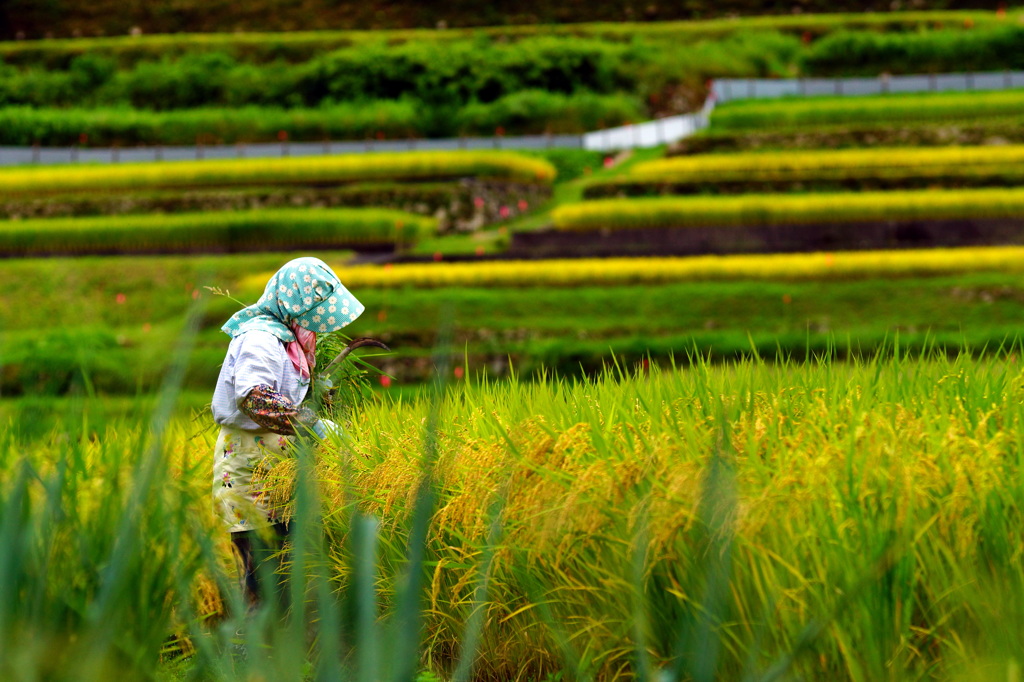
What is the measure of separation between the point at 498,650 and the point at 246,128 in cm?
1953

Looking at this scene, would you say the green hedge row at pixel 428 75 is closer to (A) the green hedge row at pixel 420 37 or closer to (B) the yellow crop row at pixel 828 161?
(A) the green hedge row at pixel 420 37

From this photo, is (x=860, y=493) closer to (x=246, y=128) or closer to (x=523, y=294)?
(x=523, y=294)

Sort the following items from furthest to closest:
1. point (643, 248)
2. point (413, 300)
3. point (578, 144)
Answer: point (578, 144) → point (643, 248) → point (413, 300)

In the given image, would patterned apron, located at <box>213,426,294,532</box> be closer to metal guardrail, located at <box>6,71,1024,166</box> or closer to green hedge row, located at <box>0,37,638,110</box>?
metal guardrail, located at <box>6,71,1024,166</box>

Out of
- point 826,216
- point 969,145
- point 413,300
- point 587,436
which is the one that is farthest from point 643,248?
point 587,436

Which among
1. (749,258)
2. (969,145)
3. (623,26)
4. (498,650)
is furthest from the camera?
(623,26)

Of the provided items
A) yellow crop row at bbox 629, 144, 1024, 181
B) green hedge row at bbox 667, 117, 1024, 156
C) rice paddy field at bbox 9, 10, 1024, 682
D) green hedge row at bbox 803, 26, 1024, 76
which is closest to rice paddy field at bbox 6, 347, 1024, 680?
rice paddy field at bbox 9, 10, 1024, 682

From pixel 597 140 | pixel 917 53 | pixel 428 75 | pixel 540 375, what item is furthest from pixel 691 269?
pixel 917 53

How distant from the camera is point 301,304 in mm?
3379

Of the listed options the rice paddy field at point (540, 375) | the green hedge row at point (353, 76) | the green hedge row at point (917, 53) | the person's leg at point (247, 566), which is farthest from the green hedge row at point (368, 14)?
the person's leg at point (247, 566)

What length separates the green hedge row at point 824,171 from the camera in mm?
13805

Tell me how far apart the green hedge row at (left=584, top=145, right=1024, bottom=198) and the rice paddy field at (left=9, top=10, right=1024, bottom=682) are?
0.08 metres

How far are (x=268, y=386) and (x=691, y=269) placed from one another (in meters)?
8.27

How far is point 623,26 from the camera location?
86.4 ft
